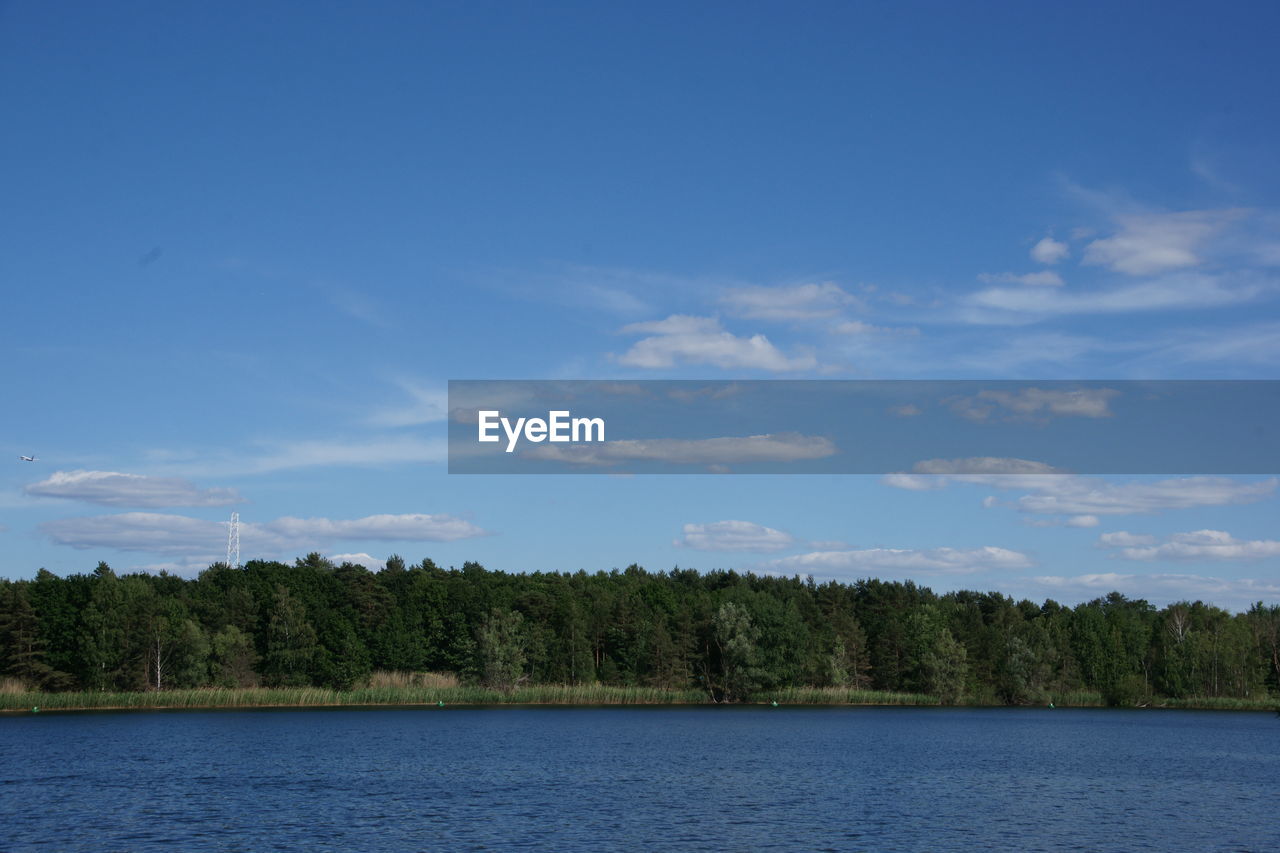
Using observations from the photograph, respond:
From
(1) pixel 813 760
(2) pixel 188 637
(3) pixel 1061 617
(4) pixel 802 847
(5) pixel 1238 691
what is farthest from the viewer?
(3) pixel 1061 617

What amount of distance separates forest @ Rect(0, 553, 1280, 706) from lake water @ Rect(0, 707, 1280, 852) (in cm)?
1391

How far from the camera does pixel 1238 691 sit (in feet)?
453

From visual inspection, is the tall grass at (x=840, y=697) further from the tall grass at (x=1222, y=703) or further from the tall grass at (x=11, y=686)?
the tall grass at (x=11, y=686)

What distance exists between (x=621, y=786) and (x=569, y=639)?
81532 millimetres

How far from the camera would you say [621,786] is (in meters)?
53.5

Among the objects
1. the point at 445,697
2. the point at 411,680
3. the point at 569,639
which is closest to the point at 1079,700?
the point at 569,639

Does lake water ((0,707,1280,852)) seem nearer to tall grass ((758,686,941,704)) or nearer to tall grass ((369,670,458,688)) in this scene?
tall grass ((369,670,458,688))

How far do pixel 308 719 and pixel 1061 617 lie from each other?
9993 centimetres

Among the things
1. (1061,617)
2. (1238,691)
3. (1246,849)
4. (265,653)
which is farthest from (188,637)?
(1238,691)

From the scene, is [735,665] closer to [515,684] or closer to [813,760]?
[515,684]

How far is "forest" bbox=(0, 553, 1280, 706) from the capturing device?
4316 inches

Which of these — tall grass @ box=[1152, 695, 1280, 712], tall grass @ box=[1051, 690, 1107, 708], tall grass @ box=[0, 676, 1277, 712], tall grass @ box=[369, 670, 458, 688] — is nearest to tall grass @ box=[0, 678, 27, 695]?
tall grass @ box=[0, 676, 1277, 712]

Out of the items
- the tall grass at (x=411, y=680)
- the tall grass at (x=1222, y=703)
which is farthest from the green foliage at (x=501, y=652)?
the tall grass at (x=1222, y=703)

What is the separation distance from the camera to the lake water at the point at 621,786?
40031mm
